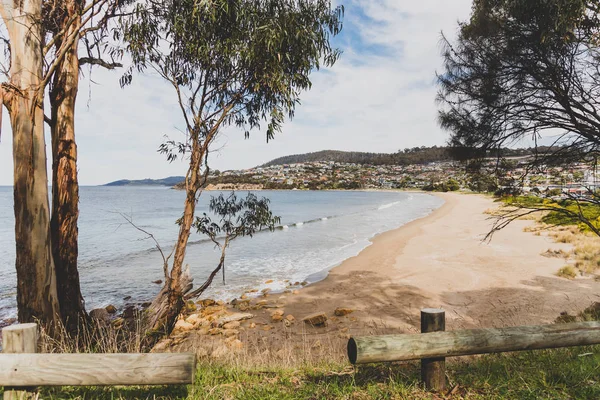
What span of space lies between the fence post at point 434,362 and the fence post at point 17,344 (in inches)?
133

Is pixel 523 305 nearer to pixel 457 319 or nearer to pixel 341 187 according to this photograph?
pixel 457 319

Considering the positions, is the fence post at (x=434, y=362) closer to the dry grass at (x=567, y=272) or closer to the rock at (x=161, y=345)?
the rock at (x=161, y=345)

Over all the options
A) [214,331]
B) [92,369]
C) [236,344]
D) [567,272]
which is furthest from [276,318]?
[567,272]

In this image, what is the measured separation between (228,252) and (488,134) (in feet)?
48.5

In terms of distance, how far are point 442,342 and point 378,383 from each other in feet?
2.66

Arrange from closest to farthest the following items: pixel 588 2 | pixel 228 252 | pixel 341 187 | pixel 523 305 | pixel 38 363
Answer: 1. pixel 38 363
2. pixel 588 2
3. pixel 523 305
4. pixel 228 252
5. pixel 341 187

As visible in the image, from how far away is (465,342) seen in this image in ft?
10.6

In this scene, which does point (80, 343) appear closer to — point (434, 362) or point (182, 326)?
point (182, 326)

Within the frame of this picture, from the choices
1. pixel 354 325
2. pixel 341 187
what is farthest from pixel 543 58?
pixel 341 187

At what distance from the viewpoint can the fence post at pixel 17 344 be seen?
2771 millimetres

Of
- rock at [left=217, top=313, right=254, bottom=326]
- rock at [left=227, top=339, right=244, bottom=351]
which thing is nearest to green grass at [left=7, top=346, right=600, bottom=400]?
rock at [left=227, top=339, right=244, bottom=351]

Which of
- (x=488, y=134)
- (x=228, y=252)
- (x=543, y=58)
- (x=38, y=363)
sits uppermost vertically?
(x=543, y=58)

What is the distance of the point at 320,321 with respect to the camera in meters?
7.79

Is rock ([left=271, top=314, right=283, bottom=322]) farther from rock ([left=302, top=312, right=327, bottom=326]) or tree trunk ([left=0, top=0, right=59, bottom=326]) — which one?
tree trunk ([left=0, top=0, right=59, bottom=326])
